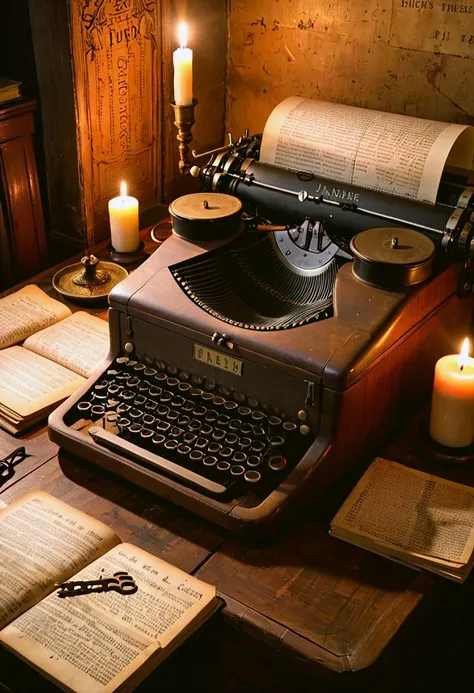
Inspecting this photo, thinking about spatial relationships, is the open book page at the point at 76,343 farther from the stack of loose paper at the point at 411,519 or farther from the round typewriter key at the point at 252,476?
the stack of loose paper at the point at 411,519

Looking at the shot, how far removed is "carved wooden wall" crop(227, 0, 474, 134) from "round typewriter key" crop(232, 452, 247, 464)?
1622 mm

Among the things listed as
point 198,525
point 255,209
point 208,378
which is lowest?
point 198,525

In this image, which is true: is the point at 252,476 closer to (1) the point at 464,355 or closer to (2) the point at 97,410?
(2) the point at 97,410

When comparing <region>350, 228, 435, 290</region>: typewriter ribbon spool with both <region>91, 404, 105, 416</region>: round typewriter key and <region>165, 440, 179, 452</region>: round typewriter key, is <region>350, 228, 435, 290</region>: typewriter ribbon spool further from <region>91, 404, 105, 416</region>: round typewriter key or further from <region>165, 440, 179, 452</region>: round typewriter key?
<region>91, 404, 105, 416</region>: round typewriter key

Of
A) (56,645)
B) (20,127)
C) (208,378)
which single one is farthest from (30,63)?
(56,645)

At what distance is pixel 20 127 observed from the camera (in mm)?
3205

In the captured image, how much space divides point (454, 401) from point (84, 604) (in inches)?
43.9

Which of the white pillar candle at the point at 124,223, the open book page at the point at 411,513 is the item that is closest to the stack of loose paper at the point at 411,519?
the open book page at the point at 411,513

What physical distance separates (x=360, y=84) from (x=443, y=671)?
2.10 m

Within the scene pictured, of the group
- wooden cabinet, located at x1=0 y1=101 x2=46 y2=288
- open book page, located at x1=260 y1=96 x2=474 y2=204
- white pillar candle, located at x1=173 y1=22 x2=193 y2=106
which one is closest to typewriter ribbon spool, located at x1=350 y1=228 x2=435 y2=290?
open book page, located at x1=260 y1=96 x2=474 y2=204

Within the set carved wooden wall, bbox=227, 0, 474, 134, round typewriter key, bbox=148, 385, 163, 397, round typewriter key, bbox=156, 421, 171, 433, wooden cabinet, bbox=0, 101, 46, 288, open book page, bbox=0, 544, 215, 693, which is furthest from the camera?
wooden cabinet, bbox=0, 101, 46, 288

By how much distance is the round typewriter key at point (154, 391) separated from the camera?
8.02 ft

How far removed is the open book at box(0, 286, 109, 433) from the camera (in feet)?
8.36

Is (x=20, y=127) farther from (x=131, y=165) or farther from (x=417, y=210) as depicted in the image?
(x=417, y=210)
